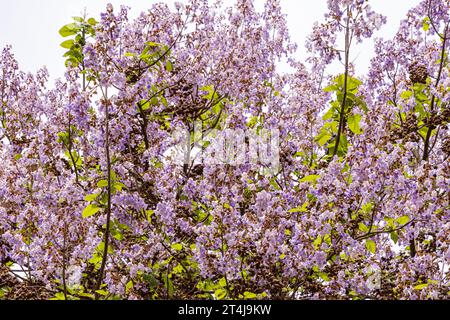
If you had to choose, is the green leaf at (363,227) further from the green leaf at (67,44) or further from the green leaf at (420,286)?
the green leaf at (67,44)

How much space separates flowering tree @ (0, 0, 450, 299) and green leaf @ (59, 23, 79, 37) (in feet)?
0.06

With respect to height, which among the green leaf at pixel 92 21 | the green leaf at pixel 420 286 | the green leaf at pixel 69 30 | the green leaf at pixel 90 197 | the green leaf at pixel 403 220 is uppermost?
the green leaf at pixel 92 21

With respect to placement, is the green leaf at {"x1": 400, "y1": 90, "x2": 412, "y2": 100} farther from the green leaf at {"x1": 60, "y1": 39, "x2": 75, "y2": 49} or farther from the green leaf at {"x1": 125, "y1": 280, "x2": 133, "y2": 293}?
the green leaf at {"x1": 60, "y1": 39, "x2": 75, "y2": 49}

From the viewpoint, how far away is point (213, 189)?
7.14 meters

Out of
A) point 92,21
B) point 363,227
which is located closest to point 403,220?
point 363,227

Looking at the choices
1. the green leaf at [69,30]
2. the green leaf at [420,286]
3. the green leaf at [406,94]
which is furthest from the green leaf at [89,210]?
the green leaf at [406,94]

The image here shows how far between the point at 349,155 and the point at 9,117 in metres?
9.01

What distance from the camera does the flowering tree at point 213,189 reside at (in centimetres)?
639

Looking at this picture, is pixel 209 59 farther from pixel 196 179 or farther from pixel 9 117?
pixel 9 117

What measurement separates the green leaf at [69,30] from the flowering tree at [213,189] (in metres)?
0.02

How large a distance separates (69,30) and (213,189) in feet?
9.29

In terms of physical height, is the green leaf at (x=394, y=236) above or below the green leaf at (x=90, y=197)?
below

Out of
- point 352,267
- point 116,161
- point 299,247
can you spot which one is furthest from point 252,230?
point 116,161

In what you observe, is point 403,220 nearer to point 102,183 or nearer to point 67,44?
point 102,183
